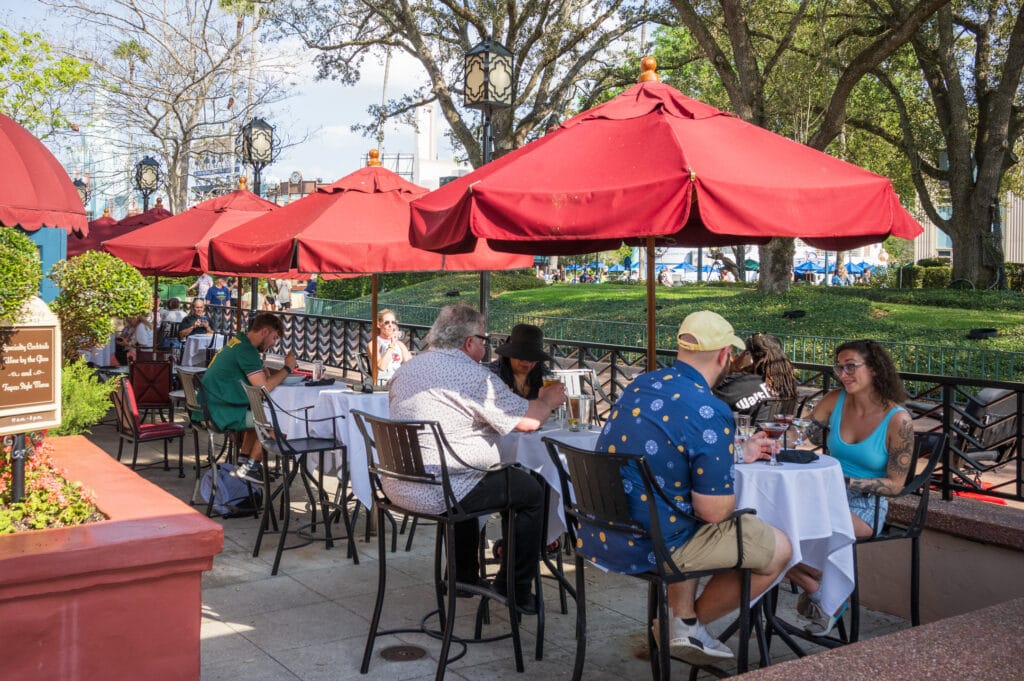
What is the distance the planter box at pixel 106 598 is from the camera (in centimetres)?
380

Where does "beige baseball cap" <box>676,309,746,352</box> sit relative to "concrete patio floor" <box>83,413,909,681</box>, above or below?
above

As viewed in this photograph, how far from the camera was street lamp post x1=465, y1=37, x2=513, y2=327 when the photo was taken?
8977 mm

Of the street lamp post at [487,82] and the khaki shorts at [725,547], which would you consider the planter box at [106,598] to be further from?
the street lamp post at [487,82]

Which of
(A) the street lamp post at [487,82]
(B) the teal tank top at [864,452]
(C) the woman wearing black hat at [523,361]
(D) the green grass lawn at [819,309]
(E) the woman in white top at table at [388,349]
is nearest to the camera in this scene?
(B) the teal tank top at [864,452]

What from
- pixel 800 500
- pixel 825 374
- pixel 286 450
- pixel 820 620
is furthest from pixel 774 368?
pixel 286 450

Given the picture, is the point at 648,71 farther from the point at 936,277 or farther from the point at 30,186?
the point at 936,277

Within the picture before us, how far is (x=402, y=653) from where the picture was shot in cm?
497

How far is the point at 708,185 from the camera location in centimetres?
416

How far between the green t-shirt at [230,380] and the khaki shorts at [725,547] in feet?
15.8

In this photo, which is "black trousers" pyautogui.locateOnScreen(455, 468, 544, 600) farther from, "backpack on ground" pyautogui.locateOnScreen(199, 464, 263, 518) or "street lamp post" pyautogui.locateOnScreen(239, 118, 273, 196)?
"street lamp post" pyautogui.locateOnScreen(239, 118, 273, 196)

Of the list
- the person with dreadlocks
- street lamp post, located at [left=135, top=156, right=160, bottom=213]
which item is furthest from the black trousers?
street lamp post, located at [left=135, top=156, right=160, bottom=213]

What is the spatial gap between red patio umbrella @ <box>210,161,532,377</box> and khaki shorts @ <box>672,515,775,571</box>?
3008 mm

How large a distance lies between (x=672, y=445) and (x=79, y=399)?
16.9 feet

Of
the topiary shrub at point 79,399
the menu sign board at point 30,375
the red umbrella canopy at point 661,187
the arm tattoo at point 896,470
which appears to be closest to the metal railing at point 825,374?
the arm tattoo at point 896,470
